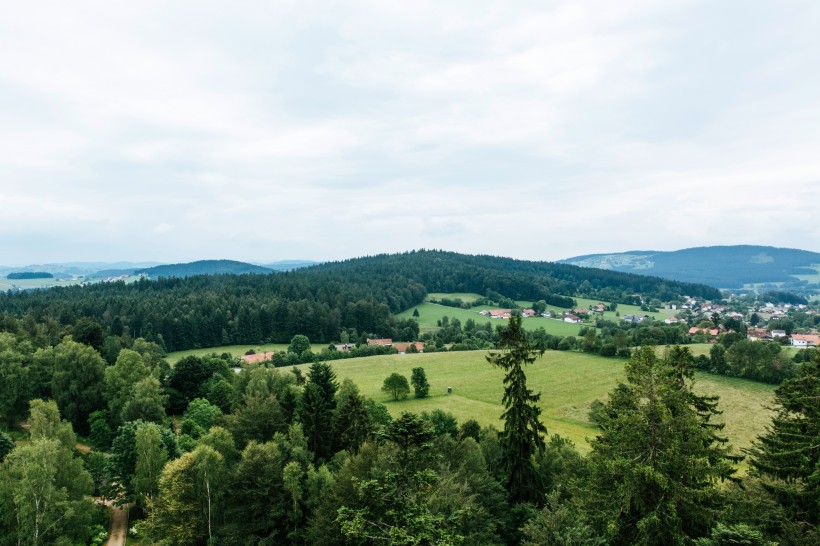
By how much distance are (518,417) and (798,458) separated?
40.7 feet

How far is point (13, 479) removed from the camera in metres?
28.8

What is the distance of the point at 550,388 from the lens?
72250 mm

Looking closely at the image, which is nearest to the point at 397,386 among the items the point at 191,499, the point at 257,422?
the point at 257,422

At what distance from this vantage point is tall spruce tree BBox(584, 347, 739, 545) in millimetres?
16672

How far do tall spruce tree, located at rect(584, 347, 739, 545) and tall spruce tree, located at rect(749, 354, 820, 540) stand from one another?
3034mm

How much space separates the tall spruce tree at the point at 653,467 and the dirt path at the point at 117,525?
34125 millimetres

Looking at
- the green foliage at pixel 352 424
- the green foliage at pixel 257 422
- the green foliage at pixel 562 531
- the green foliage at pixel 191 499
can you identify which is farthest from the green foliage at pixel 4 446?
the green foliage at pixel 562 531

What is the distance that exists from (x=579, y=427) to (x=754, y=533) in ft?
151

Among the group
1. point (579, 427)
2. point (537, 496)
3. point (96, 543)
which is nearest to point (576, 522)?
point (537, 496)

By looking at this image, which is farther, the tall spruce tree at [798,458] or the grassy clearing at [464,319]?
the grassy clearing at [464,319]

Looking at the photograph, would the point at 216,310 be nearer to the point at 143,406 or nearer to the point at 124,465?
the point at 143,406

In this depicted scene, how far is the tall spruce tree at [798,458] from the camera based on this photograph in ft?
60.2

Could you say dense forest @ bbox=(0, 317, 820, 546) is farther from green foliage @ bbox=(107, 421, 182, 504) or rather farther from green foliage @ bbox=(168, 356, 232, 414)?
green foliage @ bbox=(168, 356, 232, 414)

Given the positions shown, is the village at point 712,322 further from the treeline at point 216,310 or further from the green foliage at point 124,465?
the green foliage at point 124,465
